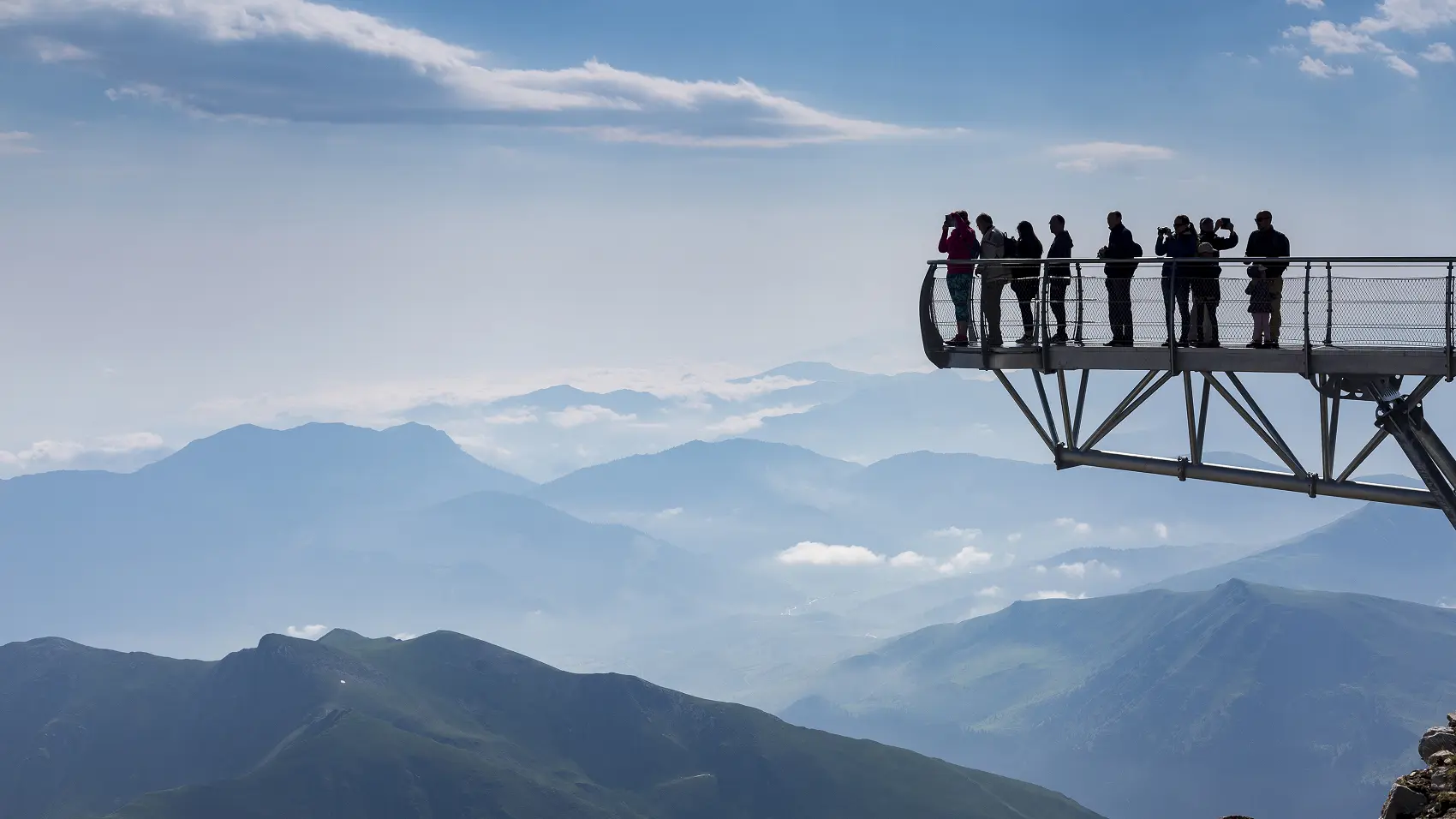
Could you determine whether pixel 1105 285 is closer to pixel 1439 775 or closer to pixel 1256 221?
pixel 1256 221

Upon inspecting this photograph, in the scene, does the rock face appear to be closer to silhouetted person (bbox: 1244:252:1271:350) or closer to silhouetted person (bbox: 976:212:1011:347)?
silhouetted person (bbox: 1244:252:1271:350)

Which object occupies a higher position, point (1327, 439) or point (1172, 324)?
point (1172, 324)

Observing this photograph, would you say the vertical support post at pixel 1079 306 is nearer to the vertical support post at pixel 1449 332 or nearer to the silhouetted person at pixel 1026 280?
the silhouetted person at pixel 1026 280

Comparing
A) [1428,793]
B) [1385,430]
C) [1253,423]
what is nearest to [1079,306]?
[1253,423]

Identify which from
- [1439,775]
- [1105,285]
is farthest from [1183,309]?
[1439,775]

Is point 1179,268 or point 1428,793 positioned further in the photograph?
point 1179,268

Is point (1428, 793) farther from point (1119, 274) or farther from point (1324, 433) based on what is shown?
point (1119, 274)
